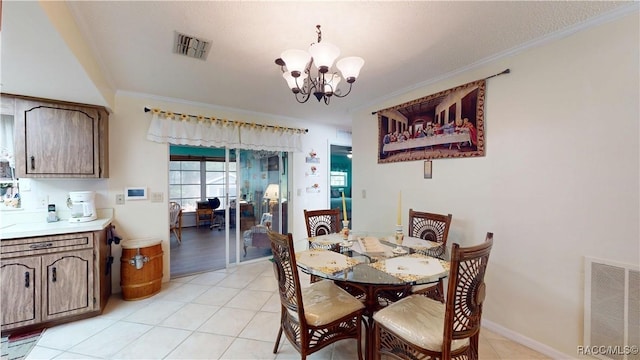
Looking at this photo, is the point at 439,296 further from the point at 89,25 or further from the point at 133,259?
the point at 89,25

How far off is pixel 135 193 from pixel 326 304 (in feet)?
9.19

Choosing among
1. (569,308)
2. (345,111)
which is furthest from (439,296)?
(345,111)

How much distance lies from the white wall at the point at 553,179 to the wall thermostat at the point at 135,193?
3598 mm

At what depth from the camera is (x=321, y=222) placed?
2949 millimetres

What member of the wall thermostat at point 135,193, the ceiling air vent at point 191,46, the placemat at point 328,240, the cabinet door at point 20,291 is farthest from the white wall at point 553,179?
the cabinet door at point 20,291

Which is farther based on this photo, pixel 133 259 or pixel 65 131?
pixel 133 259

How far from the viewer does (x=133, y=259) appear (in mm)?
2877

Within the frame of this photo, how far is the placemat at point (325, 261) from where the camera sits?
5.85 feet

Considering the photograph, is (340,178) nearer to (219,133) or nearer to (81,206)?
(219,133)

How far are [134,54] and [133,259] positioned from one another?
212 centimetres

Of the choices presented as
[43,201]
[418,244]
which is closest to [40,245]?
[43,201]

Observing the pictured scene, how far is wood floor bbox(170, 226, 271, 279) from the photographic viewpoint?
3.92m

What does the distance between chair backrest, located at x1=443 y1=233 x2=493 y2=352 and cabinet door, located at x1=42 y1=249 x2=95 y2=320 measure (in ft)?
10.2

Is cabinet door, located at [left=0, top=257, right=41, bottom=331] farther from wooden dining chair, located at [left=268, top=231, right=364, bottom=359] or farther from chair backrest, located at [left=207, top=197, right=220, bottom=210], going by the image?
→ chair backrest, located at [left=207, top=197, right=220, bottom=210]
